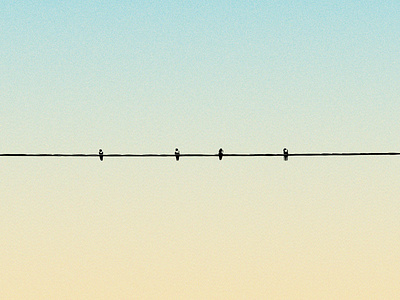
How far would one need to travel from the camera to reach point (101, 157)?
25.4 metres

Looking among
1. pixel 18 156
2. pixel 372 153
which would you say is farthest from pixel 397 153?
pixel 18 156

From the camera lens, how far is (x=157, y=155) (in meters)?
24.7

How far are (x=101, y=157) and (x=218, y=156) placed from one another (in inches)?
136

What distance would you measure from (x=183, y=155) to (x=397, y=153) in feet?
20.1

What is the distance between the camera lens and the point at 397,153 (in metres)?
24.5

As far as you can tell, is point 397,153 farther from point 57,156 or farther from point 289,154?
point 57,156

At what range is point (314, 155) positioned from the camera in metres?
24.8

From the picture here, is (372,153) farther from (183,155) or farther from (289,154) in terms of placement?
(183,155)

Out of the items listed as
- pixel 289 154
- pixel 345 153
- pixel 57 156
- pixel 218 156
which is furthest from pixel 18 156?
pixel 345 153

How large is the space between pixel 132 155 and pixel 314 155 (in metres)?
5.22

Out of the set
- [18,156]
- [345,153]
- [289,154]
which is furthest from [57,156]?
[345,153]

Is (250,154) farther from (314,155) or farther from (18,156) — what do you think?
(18,156)

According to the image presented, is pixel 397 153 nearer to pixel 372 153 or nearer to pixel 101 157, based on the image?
pixel 372 153

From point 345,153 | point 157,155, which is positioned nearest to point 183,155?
point 157,155
